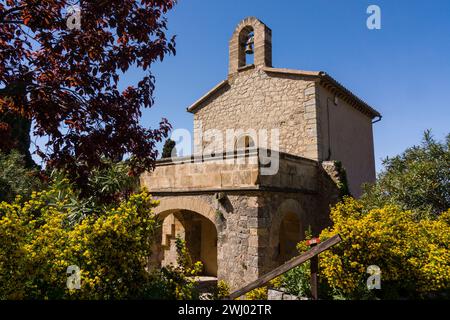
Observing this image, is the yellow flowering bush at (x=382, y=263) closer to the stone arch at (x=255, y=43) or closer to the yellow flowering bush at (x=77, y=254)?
the yellow flowering bush at (x=77, y=254)

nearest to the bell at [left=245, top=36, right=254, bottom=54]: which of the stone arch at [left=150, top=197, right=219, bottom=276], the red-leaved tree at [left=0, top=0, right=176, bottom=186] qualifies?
the stone arch at [left=150, top=197, right=219, bottom=276]

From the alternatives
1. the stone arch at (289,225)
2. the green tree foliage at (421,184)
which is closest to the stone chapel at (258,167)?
the stone arch at (289,225)

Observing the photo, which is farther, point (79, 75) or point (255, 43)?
point (255, 43)

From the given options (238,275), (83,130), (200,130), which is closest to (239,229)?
(238,275)

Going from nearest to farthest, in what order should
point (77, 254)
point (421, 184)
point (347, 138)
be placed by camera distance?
1. point (77, 254)
2. point (421, 184)
3. point (347, 138)

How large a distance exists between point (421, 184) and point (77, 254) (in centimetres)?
910

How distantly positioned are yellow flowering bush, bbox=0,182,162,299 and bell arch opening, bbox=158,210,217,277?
807 cm

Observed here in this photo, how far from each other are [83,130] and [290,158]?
6.72 meters

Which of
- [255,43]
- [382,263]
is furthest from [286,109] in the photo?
[382,263]

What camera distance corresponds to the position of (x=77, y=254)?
→ 13.5 feet

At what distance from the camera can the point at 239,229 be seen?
8.35 m

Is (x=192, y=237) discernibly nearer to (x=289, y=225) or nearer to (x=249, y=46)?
(x=289, y=225)
